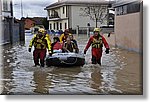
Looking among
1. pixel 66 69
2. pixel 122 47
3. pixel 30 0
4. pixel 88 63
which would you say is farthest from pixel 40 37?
pixel 122 47

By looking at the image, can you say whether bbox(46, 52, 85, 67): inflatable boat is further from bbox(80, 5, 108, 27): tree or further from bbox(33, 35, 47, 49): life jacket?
bbox(80, 5, 108, 27): tree

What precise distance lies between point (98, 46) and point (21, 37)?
12.7 meters

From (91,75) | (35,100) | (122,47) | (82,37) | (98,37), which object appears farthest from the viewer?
(82,37)

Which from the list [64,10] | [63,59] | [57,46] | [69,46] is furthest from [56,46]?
[64,10]

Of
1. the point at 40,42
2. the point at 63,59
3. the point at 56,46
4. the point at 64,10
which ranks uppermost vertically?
the point at 64,10

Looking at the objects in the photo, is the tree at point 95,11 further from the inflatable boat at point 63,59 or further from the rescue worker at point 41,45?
the inflatable boat at point 63,59

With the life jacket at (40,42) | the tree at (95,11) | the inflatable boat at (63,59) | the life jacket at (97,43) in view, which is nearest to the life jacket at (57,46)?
the inflatable boat at (63,59)

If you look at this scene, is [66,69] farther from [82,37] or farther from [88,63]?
[82,37]

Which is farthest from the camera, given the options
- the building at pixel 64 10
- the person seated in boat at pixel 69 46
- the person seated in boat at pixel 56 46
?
the person seated in boat at pixel 56 46

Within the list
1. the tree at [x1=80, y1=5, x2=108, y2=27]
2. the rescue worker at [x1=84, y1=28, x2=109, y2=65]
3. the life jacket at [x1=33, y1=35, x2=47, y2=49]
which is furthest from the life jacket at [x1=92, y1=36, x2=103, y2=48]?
the tree at [x1=80, y1=5, x2=108, y2=27]

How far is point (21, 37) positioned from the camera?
64.0 ft

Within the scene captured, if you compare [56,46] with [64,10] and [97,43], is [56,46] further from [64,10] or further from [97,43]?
[64,10]

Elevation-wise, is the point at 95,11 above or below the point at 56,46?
above

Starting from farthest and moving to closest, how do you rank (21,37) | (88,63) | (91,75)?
(21,37)
(88,63)
(91,75)
